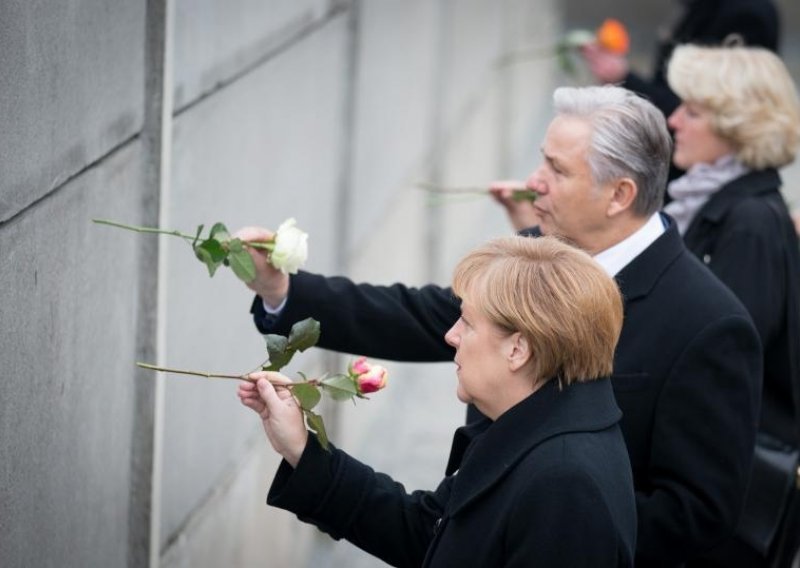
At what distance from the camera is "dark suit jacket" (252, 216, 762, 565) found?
2916mm

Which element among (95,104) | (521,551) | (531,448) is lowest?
(521,551)

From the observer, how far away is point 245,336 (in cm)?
A: 387

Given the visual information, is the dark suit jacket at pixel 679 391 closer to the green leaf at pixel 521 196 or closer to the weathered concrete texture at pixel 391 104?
the green leaf at pixel 521 196

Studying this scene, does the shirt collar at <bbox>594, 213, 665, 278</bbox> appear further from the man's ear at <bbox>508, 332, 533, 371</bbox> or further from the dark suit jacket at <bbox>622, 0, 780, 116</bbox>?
the dark suit jacket at <bbox>622, 0, 780, 116</bbox>

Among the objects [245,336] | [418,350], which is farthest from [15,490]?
[245,336]

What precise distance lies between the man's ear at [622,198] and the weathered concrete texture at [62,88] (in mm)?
976

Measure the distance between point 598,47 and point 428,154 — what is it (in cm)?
138

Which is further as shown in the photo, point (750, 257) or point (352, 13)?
point (352, 13)

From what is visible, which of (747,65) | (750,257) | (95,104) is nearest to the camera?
(95,104)

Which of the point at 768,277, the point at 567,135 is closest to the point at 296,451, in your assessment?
the point at 567,135

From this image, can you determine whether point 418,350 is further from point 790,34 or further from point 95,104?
point 790,34

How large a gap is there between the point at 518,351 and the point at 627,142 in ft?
2.94

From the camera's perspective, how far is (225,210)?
3.51 m

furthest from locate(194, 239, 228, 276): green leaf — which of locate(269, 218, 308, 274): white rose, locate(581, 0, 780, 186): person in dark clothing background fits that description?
locate(581, 0, 780, 186): person in dark clothing background
